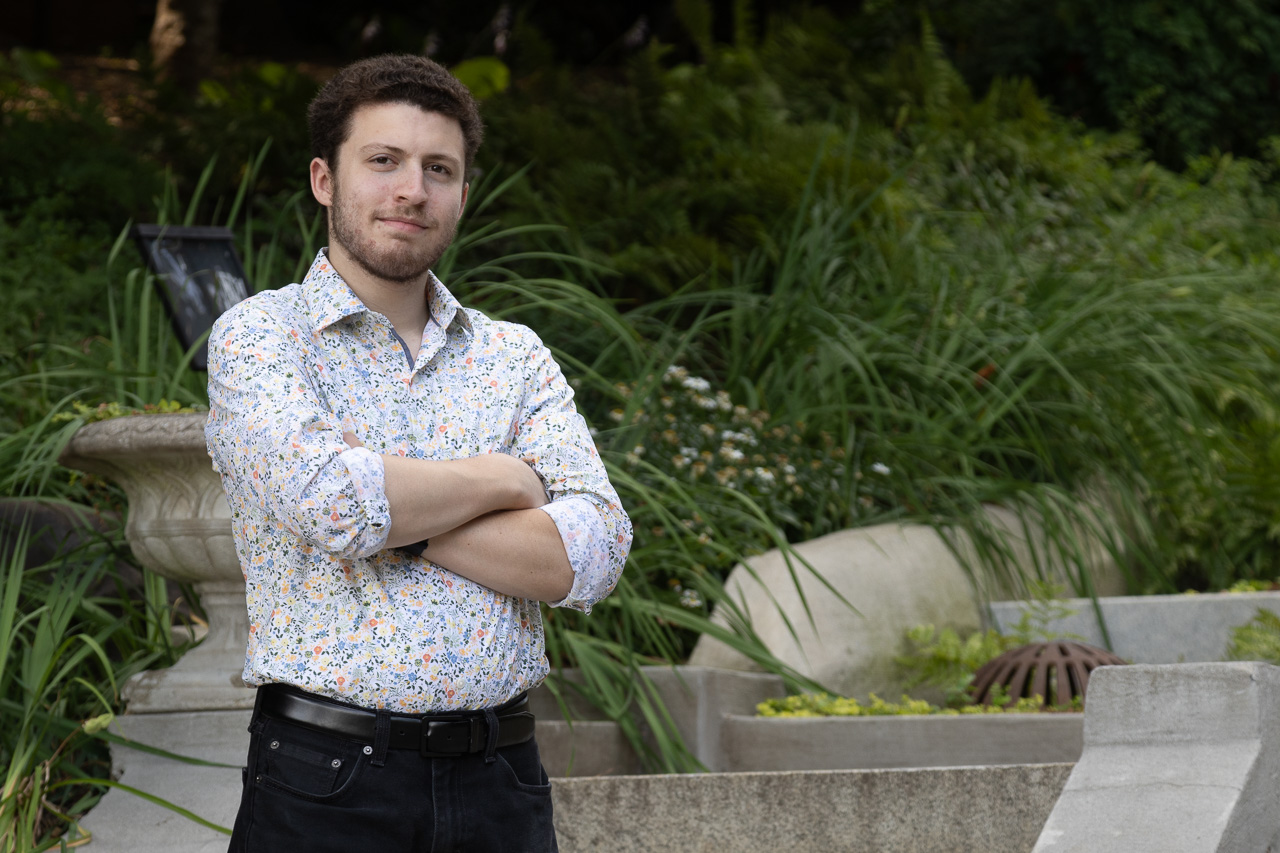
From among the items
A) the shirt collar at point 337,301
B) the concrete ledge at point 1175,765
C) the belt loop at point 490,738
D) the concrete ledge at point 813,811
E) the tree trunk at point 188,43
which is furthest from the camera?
the tree trunk at point 188,43

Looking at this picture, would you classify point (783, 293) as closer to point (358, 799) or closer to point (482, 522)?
point (482, 522)

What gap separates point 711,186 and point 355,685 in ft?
17.3

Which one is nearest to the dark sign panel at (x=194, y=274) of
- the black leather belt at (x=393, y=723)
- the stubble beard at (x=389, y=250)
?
the stubble beard at (x=389, y=250)

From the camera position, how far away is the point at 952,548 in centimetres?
473

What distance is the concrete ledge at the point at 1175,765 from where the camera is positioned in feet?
8.13

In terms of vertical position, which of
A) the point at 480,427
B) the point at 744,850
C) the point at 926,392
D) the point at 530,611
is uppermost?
the point at 480,427

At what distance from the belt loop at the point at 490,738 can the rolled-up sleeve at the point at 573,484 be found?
193mm

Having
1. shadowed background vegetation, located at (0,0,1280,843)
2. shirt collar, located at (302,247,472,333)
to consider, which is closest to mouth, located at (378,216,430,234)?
shirt collar, located at (302,247,472,333)

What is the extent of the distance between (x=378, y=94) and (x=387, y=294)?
0.97 ft

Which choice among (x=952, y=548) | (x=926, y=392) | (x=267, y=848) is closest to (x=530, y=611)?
(x=267, y=848)

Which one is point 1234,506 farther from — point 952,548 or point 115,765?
point 115,765

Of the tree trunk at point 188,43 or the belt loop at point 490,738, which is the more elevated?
the tree trunk at point 188,43

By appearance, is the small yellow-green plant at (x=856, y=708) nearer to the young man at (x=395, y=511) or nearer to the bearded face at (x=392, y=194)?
the young man at (x=395, y=511)

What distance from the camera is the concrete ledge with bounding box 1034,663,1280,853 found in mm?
2477
